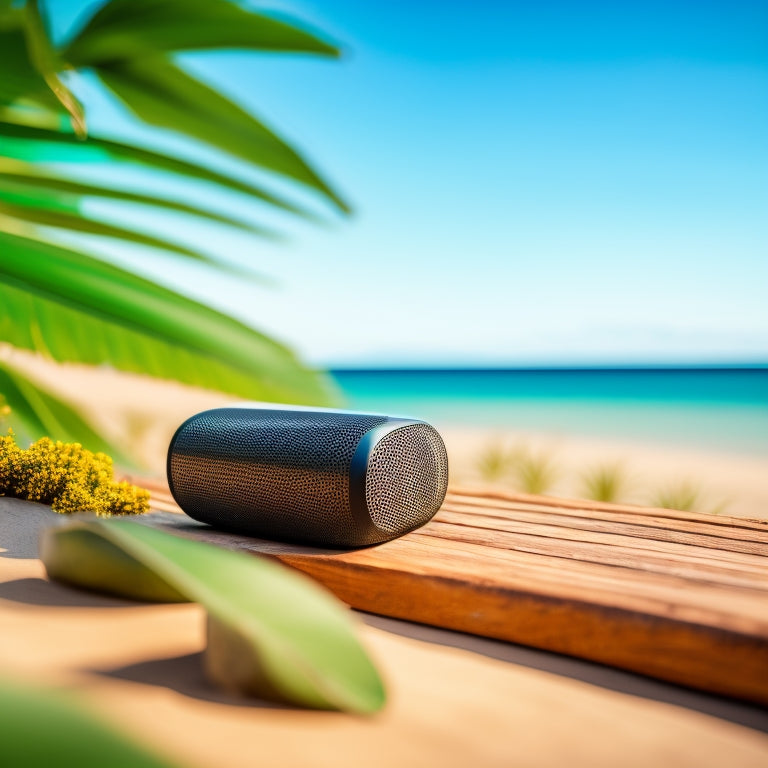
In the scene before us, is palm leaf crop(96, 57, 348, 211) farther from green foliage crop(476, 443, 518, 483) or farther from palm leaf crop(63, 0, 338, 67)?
green foliage crop(476, 443, 518, 483)

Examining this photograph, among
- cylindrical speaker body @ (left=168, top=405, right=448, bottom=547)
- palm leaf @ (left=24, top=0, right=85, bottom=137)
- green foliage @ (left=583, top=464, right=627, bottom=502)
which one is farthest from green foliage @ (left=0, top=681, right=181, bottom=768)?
green foliage @ (left=583, top=464, right=627, bottom=502)

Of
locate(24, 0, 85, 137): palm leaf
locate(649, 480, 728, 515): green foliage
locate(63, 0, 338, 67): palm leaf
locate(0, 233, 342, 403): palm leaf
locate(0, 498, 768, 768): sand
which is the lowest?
locate(649, 480, 728, 515): green foliage

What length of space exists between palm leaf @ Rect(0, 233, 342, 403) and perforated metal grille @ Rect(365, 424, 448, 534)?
135 millimetres

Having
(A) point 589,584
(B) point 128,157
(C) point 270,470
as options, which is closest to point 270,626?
(A) point 589,584

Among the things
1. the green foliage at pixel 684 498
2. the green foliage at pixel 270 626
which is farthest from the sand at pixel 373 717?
the green foliage at pixel 684 498

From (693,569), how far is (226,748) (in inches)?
25.8

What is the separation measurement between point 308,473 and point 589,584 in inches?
16.2

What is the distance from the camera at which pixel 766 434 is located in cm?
714

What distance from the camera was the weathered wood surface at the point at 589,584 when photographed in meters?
0.62

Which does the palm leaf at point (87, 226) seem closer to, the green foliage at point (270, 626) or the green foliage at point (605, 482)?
the green foliage at point (270, 626)

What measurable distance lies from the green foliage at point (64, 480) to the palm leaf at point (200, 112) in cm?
67

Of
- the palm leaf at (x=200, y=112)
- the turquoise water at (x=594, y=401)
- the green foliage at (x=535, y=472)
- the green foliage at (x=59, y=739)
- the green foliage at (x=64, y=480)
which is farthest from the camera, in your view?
the turquoise water at (x=594, y=401)

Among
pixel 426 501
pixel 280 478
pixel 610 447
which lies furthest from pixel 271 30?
pixel 610 447

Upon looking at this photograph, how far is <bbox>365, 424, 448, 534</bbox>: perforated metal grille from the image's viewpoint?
0.89 m
